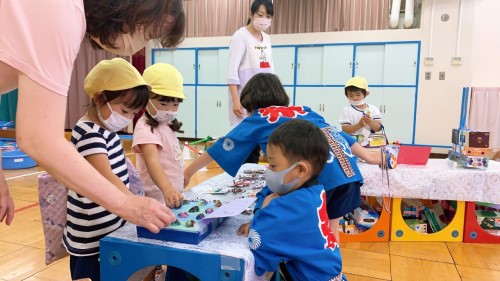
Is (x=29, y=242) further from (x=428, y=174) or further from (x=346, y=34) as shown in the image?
(x=346, y=34)

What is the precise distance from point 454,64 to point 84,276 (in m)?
5.68

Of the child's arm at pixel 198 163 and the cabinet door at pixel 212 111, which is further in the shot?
the cabinet door at pixel 212 111

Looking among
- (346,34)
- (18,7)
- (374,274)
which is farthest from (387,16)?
(18,7)

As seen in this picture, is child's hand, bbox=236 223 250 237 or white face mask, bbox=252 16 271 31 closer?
child's hand, bbox=236 223 250 237

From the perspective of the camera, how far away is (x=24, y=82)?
2.23 ft

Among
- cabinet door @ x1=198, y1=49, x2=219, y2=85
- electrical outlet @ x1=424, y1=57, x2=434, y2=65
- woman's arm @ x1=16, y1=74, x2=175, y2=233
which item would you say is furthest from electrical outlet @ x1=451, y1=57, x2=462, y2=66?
woman's arm @ x1=16, y1=74, x2=175, y2=233

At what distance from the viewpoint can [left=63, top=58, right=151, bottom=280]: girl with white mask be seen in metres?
1.16

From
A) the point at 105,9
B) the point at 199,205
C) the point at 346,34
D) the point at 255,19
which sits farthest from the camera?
the point at 346,34

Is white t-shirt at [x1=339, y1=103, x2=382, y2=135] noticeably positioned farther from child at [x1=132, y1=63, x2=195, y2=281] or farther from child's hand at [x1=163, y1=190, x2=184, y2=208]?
child's hand at [x1=163, y1=190, x2=184, y2=208]

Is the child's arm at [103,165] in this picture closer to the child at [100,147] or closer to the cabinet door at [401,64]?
the child at [100,147]

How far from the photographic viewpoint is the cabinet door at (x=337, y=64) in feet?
19.1

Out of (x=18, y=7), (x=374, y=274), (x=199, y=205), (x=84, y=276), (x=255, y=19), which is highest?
(x=255, y=19)

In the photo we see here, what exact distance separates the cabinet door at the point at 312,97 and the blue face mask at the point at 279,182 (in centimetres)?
502

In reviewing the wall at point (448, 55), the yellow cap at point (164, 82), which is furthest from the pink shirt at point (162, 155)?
the wall at point (448, 55)
